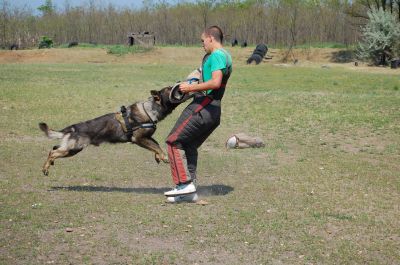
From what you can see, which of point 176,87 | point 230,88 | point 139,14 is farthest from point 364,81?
point 139,14

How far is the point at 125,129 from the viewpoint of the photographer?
8203mm

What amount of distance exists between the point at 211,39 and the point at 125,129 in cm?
189

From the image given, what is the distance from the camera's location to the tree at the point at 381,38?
125 ft

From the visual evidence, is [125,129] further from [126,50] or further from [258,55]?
[126,50]

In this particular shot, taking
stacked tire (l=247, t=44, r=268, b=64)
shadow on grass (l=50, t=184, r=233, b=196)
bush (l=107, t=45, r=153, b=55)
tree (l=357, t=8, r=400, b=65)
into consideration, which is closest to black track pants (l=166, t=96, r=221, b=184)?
shadow on grass (l=50, t=184, r=233, b=196)

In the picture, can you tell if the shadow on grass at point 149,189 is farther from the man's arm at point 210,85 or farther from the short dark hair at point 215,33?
the short dark hair at point 215,33

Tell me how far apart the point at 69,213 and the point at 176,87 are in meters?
2.05

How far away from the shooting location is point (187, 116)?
24.0 ft

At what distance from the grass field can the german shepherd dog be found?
65cm

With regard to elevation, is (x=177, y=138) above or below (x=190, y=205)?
above

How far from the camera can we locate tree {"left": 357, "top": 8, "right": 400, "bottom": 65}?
38031 mm

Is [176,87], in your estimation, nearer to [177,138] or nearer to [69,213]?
[177,138]

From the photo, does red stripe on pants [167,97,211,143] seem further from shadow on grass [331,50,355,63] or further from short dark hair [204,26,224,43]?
shadow on grass [331,50,355,63]

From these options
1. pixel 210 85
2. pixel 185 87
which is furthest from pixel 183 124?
pixel 210 85
